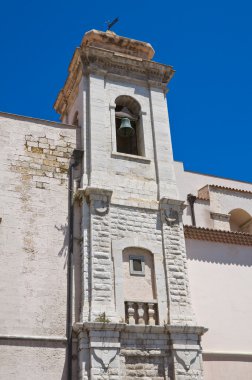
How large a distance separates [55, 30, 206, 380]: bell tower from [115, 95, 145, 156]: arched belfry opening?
0.09 feet

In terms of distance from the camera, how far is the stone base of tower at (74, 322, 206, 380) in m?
10.5

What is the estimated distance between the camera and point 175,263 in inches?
484

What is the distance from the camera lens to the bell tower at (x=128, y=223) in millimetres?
10945

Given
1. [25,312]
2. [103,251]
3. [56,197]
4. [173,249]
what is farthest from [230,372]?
[56,197]

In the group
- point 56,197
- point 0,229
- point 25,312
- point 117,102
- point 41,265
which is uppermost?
point 117,102

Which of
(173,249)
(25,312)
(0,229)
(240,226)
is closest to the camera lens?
(25,312)

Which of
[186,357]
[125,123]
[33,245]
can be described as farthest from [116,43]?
[186,357]

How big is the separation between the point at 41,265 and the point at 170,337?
3178mm

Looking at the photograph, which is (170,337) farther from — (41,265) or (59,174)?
(59,174)

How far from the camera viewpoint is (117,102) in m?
14.6

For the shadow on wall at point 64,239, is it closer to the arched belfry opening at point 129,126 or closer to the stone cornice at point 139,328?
the stone cornice at point 139,328

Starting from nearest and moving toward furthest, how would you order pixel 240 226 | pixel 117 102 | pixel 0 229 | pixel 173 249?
1. pixel 0 229
2. pixel 173 249
3. pixel 117 102
4. pixel 240 226

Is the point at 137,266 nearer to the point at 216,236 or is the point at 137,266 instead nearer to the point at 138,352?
the point at 138,352

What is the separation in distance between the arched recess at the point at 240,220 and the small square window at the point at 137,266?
26.6 feet
